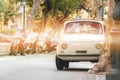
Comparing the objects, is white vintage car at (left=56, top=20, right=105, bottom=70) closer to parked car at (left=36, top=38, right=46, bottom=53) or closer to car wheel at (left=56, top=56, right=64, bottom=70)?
car wheel at (left=56, top=56, right=64, bottom=70)

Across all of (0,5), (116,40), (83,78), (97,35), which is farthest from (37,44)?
(116,40)

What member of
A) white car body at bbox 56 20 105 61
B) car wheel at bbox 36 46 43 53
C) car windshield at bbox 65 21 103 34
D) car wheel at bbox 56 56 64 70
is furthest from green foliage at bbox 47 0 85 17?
white car body at bbox 56 20 105 61

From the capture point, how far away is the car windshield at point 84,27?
21.3m

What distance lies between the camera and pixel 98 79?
15.2 metres

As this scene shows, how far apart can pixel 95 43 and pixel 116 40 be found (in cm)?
899

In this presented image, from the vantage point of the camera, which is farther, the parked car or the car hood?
the parked car

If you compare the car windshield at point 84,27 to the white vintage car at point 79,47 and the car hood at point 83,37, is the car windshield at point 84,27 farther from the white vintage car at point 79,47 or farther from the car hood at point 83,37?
the car hood at point 83,37

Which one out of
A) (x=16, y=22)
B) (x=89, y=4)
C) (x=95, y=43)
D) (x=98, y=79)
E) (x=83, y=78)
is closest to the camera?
(x=98, y=79)

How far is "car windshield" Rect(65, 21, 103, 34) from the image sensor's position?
70.0 ft

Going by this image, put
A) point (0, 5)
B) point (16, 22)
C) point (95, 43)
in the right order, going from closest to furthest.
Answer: point (95, 43) → point (0, 5) → point (16, 22)

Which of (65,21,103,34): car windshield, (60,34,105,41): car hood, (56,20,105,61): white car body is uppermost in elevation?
(65,21,103,34): car windshield

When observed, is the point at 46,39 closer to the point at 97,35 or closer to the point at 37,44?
the point at 37,44

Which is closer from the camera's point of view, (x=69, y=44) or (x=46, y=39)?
(x=69, y=44)

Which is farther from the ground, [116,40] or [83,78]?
Result: [116,40]
